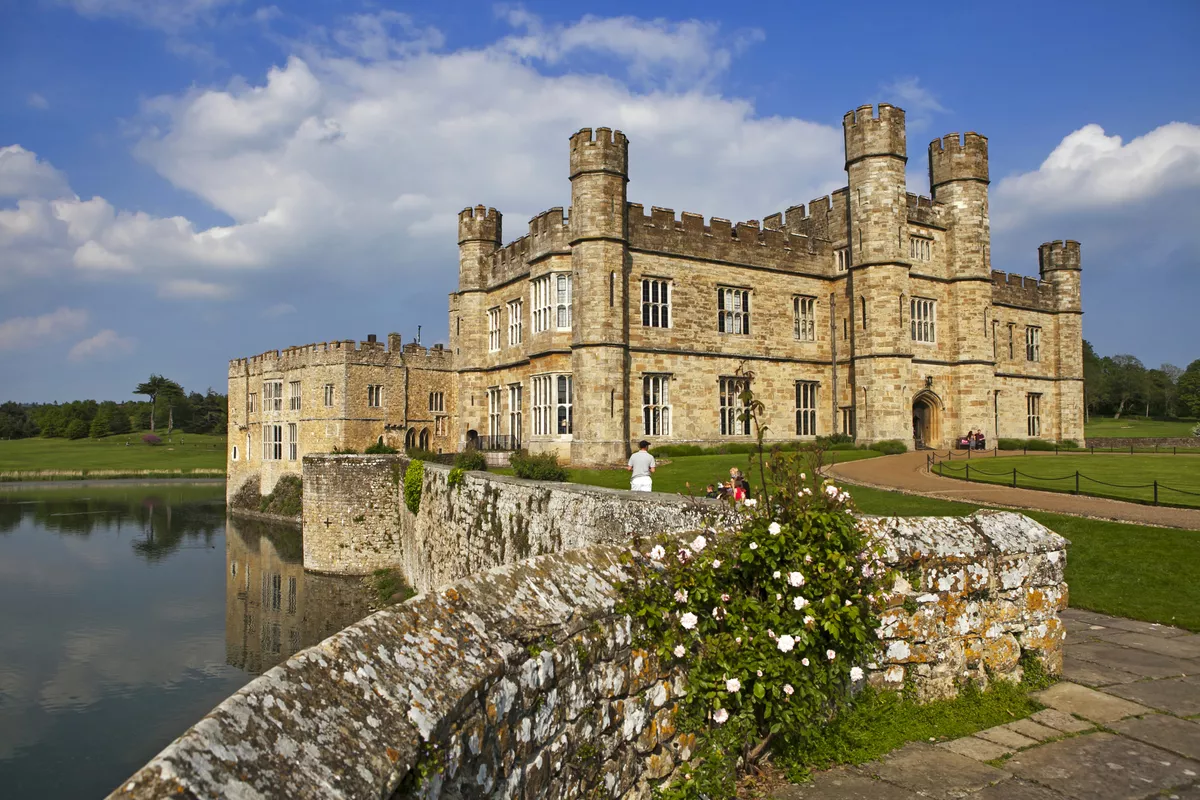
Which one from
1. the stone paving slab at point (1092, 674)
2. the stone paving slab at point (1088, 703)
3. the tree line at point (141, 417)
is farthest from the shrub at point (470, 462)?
the tree line at point (141, 417)

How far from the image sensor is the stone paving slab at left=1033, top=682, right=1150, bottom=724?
5.51 meters

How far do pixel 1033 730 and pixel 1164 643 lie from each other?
378cm

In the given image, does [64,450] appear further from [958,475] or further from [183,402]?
[958,475]

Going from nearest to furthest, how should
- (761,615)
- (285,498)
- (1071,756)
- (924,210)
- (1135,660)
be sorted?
(761,615), (1071,756), (1135,660), (924,210), (285,498)

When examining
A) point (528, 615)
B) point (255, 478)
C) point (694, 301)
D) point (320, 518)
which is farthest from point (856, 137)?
point (255, 478)

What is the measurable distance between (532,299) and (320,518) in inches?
437

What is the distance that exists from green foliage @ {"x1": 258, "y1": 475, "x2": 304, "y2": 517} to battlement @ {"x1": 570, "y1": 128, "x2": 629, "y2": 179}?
83.5 feet

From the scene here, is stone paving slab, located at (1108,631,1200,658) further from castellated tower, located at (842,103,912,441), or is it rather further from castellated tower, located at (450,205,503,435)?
castellated tower, located at (450,205,503,435)

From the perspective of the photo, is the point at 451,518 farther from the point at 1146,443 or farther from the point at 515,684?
the point at 1146,443

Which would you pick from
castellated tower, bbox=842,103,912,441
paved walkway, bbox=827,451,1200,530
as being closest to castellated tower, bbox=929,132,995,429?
castellated tower, bbox=842,103,912,441

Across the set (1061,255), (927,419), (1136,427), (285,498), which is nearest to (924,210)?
(927,419)

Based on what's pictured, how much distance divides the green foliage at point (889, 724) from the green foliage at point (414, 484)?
17.9 m

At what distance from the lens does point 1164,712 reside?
558 cm

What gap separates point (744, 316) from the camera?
30.0 metres
